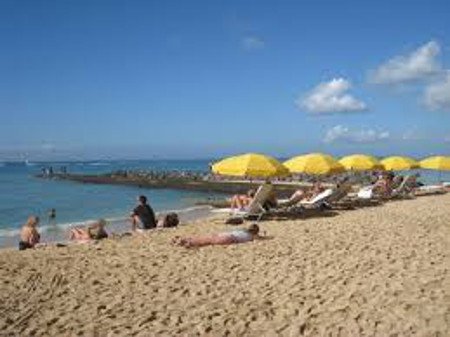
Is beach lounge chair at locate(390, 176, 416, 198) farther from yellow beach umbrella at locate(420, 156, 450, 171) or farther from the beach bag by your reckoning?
the beach bag

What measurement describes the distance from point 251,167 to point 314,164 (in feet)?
12.9

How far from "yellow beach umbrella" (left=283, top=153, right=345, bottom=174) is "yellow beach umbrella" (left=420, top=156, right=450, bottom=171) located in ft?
30.9

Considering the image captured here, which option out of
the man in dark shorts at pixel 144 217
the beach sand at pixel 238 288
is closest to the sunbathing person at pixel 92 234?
the beach sand at pixel 238 288

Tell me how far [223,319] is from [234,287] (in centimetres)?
135

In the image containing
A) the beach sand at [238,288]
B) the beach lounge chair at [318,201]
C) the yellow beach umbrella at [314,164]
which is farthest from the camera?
the yellow beach umbrella at [314,164]

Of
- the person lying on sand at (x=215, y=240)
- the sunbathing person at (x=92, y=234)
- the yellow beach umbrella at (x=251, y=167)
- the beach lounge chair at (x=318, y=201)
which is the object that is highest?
the yellow beach umbrella at (x=251, y=167)

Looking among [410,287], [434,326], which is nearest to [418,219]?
[410,287]

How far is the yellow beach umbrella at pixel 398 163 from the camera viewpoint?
26609 millimetres

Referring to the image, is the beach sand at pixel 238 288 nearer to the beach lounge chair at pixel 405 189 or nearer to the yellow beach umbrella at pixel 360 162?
the beach lounge chair at pixel 405 189

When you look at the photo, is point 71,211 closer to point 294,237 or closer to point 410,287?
point 294,237

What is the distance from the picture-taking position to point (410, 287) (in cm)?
748

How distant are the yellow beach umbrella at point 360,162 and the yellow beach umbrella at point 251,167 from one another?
824 cm

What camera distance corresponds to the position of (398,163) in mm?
26797

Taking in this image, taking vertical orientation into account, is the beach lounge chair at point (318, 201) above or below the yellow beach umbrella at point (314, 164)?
below
